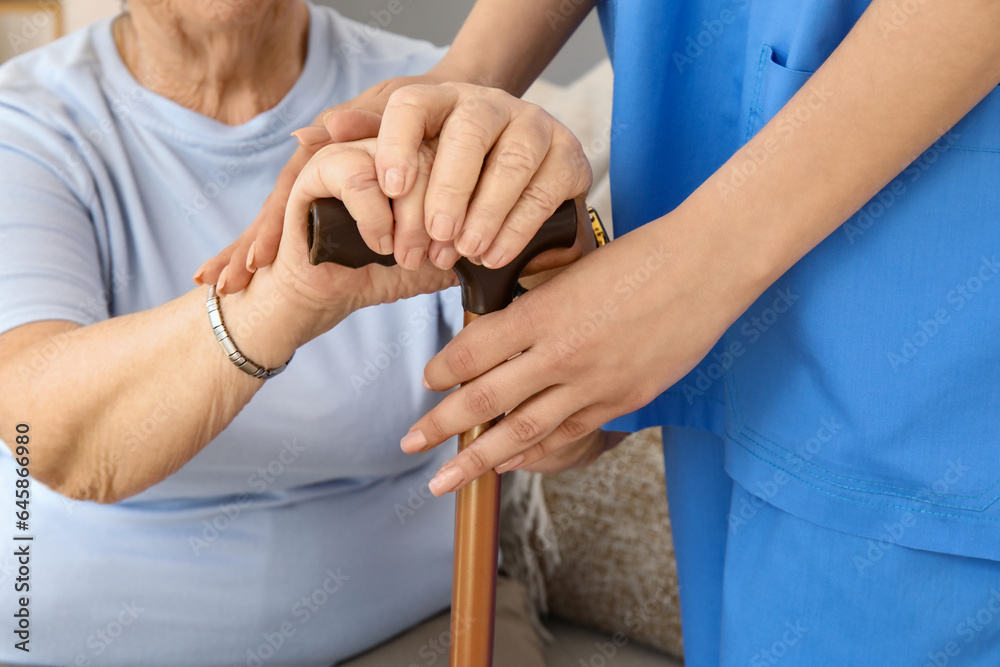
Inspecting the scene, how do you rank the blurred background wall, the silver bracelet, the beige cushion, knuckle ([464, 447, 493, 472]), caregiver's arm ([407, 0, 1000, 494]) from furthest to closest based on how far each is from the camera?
the blurred background wall, the beige cushion, the silver bracelet, knuckle ([464, 447, 493, 472]), caregiver's arm ([407, 0, 1000, 494])

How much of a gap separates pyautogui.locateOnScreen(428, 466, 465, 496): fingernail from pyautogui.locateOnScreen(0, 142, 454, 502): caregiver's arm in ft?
0.51

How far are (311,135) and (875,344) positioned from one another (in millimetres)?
421

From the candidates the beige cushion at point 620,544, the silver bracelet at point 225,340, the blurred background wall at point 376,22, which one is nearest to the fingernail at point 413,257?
the silver bracelet at point 225,340

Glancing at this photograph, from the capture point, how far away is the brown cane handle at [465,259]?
456 millimetres

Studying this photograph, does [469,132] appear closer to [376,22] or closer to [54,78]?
[54,78]

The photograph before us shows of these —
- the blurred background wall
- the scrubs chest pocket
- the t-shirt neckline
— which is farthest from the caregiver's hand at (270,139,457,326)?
the blurred background wall

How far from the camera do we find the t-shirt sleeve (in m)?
0.71

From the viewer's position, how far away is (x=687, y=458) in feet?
2.19

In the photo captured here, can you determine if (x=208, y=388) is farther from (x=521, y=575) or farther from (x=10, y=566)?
(x=521, y=575)

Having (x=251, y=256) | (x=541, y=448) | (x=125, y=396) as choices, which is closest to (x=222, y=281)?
(x=251, y=256)

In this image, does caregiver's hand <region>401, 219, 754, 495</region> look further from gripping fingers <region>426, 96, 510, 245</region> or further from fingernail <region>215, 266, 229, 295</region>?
fingernail <region>215, 266, 229, 295</region>

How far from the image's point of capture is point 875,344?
473 mm

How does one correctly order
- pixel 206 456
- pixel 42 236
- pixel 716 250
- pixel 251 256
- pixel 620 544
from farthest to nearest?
pixel 620 544
pixel 206 456
pixel 42 236
pixel 251 256
pixel 716 250

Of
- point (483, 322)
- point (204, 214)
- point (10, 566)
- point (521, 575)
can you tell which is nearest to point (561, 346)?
point (483, 322)
